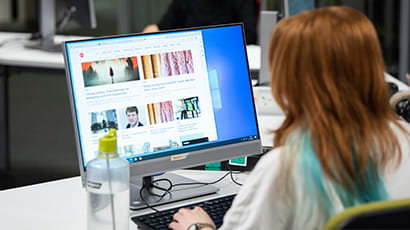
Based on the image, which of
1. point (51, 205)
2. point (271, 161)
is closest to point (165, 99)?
point (51, 205)

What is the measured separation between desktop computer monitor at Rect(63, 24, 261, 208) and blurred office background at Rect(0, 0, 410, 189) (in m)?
2.15

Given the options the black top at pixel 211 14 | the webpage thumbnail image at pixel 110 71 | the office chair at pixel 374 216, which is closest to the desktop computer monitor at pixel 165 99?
the webpage thumbnail image at pixel 110 71

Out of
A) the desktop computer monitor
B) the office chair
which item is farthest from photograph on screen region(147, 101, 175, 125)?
the office chair

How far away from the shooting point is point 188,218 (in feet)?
4.70

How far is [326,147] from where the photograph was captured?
107 centimetres

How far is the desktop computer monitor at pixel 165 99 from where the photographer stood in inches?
60.6

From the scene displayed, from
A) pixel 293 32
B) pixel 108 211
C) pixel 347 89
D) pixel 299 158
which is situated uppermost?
pixel 293 32

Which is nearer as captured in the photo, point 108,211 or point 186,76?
point 108,211

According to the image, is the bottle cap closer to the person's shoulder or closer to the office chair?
the person's shoulder

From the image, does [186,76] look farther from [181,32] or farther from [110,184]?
[110,184]

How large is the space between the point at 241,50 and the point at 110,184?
565mm

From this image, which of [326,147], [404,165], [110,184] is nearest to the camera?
[326,147]

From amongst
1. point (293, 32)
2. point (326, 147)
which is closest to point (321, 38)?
point (293, 32)

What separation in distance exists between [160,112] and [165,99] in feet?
0.12
